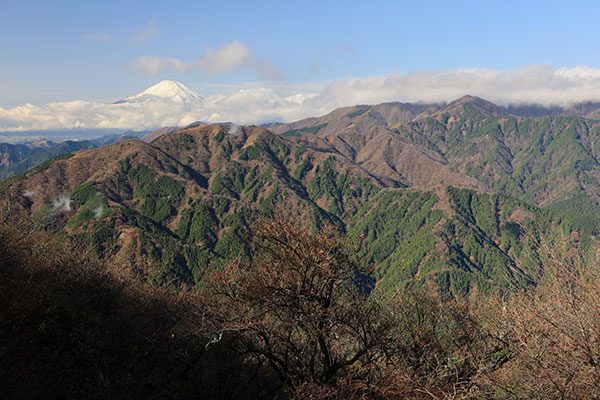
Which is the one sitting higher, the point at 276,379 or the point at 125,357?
the point at 125,357

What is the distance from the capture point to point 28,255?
1036 inches

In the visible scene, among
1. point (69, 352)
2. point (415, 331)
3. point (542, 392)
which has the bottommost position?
point (415, 331)

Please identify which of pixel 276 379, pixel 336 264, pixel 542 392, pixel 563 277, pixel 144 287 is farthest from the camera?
pixel 144 287

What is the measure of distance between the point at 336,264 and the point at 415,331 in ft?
37.5

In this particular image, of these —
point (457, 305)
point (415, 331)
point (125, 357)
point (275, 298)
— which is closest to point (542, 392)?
point (415, 331)

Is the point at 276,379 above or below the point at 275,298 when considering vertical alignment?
below

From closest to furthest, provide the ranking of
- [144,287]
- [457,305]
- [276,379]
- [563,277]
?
[563,277]
[276,379]
[457,305]
[144,287]

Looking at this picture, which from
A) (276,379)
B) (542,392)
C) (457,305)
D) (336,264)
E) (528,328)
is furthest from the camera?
(457,305)

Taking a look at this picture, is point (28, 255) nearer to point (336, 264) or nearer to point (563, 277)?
point (336, 264)

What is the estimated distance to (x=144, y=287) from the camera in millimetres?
36812

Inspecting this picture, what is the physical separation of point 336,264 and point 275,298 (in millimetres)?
4339

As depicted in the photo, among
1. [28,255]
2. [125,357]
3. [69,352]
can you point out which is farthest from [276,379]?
[28,255]

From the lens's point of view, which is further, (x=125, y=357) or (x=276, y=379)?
(x=276, y=379)

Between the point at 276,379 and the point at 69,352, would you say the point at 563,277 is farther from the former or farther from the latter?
the point at 69,352
